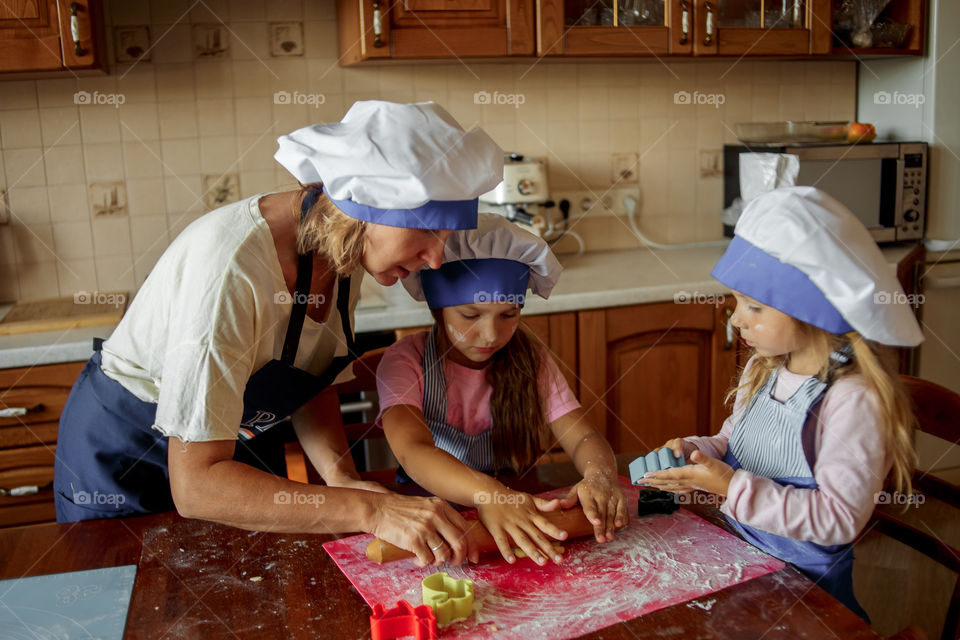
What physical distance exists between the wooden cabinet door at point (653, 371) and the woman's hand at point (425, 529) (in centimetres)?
134

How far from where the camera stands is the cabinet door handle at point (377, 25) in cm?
234

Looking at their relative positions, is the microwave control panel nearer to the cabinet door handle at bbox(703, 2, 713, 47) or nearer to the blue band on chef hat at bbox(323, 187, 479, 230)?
the cabinet door handle at bbox(703, 2, 713, 47)

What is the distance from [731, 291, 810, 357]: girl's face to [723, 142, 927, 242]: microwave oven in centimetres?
168

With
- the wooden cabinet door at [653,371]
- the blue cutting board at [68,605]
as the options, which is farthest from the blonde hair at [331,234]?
the wooden cabinet door at [653,371]

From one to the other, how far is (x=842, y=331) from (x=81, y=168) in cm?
222

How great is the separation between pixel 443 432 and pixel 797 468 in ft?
2.04

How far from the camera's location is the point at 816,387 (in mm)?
1229

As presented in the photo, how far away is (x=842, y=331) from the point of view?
116cm

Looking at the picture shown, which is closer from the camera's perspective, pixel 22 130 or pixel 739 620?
pixel 739 620

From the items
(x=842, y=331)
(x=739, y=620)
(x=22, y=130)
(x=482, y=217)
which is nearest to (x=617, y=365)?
(x=482, y=217)

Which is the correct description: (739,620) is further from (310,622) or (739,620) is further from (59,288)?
(59,288)

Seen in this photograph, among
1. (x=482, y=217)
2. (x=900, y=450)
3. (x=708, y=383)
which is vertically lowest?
(x=708, y=383)

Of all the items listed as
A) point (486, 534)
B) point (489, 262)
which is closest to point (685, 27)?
point (489, 262)

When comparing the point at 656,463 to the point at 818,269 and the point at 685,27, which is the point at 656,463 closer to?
the point at 818,269
